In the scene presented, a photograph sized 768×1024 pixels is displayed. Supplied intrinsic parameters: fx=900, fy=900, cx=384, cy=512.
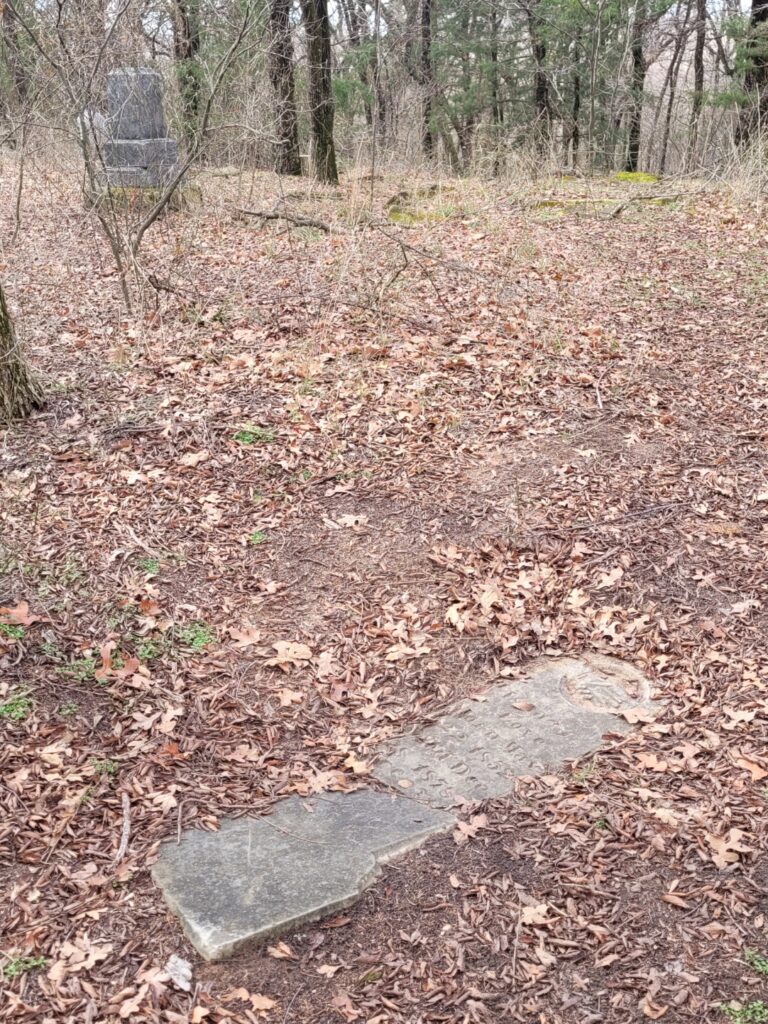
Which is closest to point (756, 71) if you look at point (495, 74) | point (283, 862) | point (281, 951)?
point (495, 74)

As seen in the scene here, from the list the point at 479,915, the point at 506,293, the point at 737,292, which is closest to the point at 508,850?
the point at 479,915

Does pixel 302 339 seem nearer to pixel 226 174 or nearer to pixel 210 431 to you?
pixel 210 431

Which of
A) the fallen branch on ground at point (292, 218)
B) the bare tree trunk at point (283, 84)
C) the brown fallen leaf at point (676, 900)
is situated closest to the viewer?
the brown fallen leaf at point (676, 900)

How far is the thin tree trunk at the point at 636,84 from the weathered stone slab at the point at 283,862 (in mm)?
17445

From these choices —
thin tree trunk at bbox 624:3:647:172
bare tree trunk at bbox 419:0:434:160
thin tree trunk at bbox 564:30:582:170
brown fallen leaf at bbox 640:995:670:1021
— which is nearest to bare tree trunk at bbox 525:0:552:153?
thin tree trunk at bbox 564:30:582:170

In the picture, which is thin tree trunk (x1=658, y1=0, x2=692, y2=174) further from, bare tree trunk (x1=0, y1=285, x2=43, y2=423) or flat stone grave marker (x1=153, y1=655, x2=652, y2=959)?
flat stone grave marker (x1=153, y1=655, x2=652, y2=959)

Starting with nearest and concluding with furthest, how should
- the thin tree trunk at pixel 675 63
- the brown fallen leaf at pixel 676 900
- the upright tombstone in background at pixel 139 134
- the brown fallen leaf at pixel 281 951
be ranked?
the brown fallen leaf at pixel 281 951 → the brown fallen leaf at pixel 676 900 → the upright tombstone in background at pixel 139 134 → the thin tree trunk at pixel 675 63

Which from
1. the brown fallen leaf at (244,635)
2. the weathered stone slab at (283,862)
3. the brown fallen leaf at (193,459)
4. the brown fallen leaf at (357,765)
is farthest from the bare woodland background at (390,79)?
the weathered stone slab at (283,862)

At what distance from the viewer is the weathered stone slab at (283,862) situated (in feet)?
9.45

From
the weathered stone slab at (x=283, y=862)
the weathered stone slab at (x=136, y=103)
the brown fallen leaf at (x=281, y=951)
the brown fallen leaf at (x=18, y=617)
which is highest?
the weathered stone slab at (x=136, y=103)

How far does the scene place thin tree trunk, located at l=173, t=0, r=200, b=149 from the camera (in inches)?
454

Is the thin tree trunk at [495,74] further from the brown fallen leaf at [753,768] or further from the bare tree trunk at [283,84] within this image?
the brown fallen leaf at [753,768]

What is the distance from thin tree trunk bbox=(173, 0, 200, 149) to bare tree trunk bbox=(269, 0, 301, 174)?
1081 millimetres

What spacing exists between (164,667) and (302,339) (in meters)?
3.63
